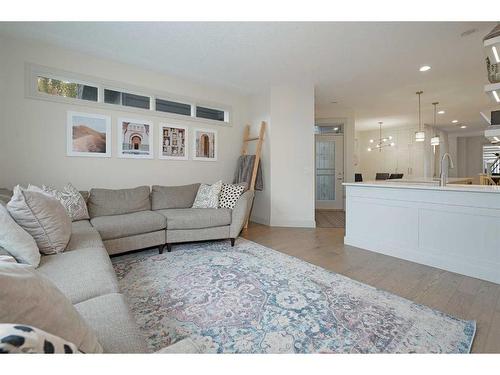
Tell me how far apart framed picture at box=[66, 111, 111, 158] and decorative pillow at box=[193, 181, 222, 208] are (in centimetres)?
149

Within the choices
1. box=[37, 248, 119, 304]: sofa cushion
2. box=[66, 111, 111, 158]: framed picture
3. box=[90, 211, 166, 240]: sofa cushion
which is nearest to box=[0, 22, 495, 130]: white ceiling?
box=[66, 111, 111, 158]: framed picture

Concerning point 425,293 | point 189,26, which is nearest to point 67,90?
point 189,26

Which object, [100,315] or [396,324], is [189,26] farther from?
[396,324]

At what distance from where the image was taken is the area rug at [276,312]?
138 cm

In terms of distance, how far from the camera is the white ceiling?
2.70 meters

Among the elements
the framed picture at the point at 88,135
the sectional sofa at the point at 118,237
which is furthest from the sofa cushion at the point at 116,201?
the framed picture at the point at 88,135

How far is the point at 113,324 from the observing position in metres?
0.92

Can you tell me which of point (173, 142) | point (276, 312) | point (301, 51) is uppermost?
point (301, 51)

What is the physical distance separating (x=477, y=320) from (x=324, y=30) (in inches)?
119

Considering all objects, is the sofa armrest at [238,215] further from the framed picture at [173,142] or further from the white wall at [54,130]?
the framed picture at [173,142]

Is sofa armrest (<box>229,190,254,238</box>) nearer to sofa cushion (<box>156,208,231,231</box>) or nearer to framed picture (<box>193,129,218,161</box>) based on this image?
sofa cushion (<box>156,208,231,231</box>)

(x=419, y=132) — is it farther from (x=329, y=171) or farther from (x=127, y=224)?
(x=127, y=224)

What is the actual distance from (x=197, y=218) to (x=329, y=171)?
4485 mm

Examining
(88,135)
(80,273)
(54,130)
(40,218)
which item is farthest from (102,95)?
(80,273)
